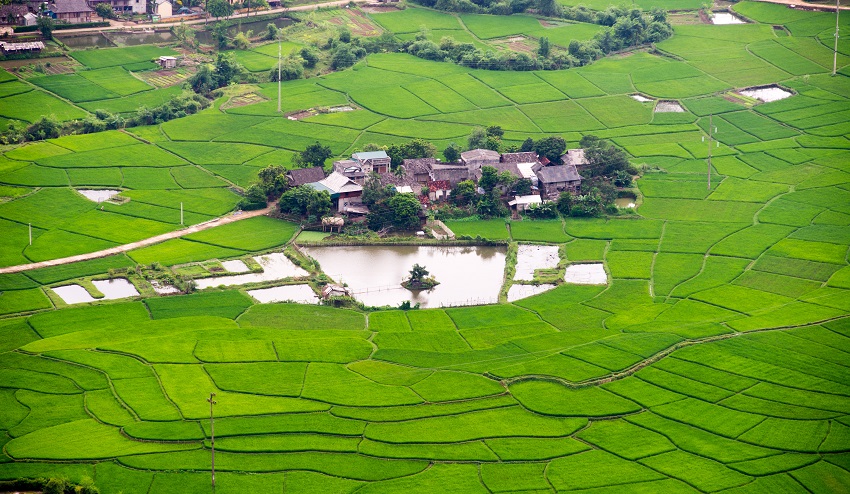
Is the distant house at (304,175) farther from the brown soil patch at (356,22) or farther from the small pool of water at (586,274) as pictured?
the brown soil patch at (356,22)

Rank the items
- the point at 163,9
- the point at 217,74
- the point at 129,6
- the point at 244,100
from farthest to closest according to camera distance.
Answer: the point at 163,9
the point at 129,6
the point at 217,74
the point at 244,100

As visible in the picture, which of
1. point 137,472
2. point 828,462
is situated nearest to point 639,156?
point 828,462

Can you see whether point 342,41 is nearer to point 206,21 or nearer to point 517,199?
point 206,21

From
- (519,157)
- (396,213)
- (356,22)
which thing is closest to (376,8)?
(356,22)

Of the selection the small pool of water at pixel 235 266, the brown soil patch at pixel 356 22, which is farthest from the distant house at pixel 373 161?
the brown soil patch at pixel 356 22

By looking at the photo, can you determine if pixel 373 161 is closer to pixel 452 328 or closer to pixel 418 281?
pixel 418 281

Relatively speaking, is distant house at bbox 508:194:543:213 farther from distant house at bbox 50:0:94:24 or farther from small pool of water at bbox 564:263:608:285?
distant house at bbox 50:0:94:24

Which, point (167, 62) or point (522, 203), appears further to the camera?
point (167, 62)
